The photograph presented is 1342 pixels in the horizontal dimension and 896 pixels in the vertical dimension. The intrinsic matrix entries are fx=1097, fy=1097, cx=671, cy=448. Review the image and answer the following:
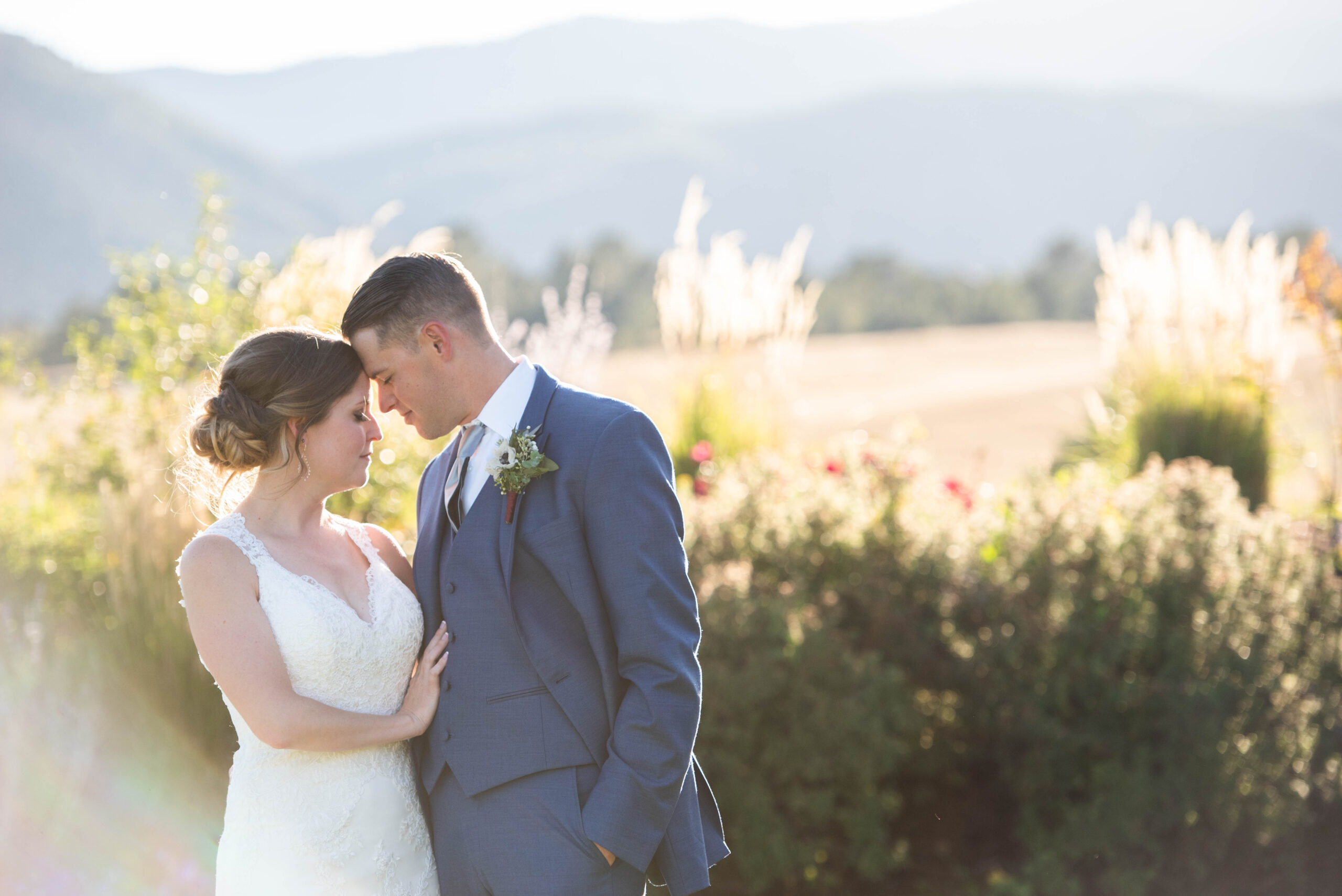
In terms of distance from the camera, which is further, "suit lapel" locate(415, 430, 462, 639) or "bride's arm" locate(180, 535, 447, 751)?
"suit lapel" locate(415, 430, 462, 639)

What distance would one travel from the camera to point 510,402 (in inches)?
108

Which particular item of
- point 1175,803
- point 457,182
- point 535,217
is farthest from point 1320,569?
point 457,182

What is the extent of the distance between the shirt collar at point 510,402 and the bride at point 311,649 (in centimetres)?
36

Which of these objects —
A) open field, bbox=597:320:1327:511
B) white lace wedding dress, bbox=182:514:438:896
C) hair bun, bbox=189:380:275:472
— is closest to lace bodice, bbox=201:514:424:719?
white lace wedding dress, bbox=182:514:438:896

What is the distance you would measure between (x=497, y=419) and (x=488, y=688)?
0.65 m

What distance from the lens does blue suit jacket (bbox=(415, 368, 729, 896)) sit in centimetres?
243

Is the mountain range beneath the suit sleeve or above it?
above

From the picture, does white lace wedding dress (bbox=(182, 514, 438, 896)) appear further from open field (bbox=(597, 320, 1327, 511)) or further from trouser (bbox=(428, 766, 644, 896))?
open field (bbox=(597, 320, 1327, 511))

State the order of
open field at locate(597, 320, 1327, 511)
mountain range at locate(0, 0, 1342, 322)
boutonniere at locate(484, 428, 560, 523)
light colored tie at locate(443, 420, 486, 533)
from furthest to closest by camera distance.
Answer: mountain range at locate(0, 0, 1342, 322)
open field at locate(597, 320, 1327, 511)
light colored tie at locate(443, 420, 486, 533)
boutonniere at locate(484, 428, 560, 523)

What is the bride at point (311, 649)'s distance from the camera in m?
2.65

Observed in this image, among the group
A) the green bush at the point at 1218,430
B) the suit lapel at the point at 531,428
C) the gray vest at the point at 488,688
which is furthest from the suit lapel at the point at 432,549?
the green bush at the point at 1218,430

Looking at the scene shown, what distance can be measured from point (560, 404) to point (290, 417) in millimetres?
674

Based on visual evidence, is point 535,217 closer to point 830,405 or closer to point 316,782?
point 830,405

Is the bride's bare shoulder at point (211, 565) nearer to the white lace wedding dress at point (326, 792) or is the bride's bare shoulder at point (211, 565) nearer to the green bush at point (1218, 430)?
the white lace wedding dress at point (326, 792)
